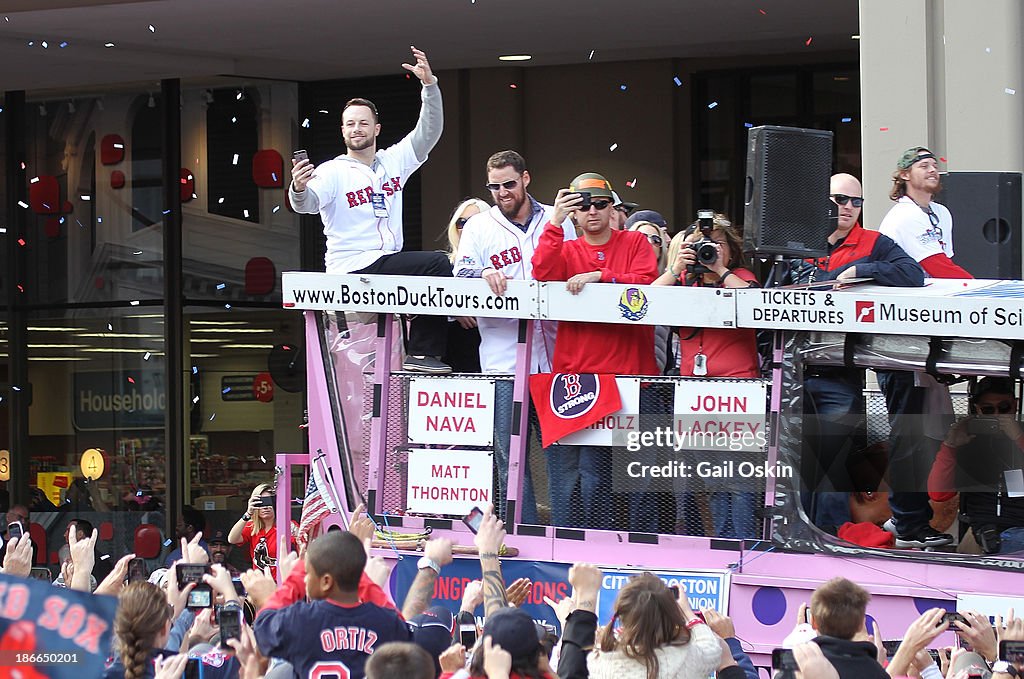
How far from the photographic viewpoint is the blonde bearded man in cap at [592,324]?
7.02 m

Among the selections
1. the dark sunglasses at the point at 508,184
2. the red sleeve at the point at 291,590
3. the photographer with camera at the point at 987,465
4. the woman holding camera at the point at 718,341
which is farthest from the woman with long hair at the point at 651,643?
the dark sunglasses at the point at 508,184

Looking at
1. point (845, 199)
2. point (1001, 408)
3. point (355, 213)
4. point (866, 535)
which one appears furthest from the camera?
point (355, 213)

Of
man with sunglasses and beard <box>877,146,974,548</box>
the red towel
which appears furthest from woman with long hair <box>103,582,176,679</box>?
man with sunglasses and beard <box>877,146,974,548</box>

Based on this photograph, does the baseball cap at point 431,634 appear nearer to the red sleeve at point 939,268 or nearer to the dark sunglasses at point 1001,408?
the dark sunglasses at point 1001,408

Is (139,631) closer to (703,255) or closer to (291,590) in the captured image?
(291,590)

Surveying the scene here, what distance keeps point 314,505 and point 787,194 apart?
2.81 meters

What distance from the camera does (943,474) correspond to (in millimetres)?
6887

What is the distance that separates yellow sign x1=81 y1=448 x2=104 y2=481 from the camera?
1859 cm

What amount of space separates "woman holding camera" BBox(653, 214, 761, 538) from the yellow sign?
1285 centimetres

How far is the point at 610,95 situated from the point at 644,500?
35.9 feet

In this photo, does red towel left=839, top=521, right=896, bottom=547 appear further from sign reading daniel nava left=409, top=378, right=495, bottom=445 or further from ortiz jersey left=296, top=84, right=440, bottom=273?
ortiz jersey left=296, top=84, right=440, bottom=273

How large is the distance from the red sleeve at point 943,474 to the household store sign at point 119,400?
13055 mm

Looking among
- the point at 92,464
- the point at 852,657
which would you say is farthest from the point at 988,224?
the point at 92,464

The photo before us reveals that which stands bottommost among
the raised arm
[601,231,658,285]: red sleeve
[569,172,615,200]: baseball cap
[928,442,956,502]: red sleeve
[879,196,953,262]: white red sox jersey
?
[928,442,956,502]: red sleeve
